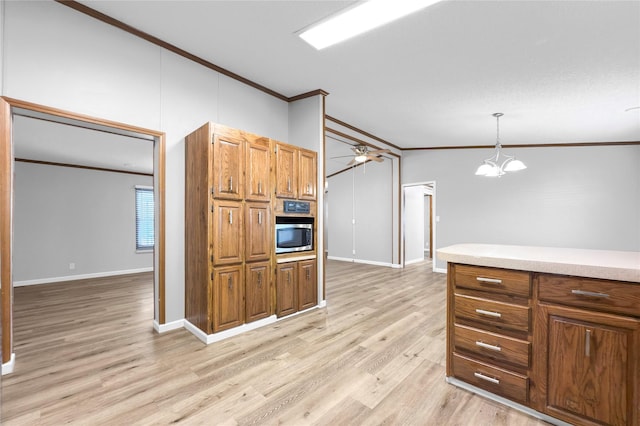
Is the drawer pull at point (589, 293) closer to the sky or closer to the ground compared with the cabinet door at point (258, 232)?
closer to the ground

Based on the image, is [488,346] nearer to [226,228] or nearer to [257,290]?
[257,290]

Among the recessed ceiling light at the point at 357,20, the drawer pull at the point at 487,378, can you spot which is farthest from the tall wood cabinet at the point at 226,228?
the drawer pull at the point at 487,378

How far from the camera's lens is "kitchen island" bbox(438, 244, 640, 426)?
1.50 meters

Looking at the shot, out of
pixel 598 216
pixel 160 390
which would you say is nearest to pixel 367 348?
pixel 160 390

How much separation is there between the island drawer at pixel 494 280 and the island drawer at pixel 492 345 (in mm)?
297

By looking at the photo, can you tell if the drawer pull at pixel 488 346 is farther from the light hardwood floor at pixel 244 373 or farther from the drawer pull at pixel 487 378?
the light hardwood floor at pixel 244 373

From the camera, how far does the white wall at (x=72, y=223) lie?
5.77 metres

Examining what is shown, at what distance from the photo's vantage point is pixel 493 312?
1920mm

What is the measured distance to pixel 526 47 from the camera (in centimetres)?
278

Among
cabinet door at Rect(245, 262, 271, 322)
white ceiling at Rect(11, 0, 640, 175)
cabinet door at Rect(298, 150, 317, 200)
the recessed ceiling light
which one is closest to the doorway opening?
white ceiling at Rect(11, 0, 640, 175)

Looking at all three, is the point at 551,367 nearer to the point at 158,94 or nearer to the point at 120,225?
the point at 158,94

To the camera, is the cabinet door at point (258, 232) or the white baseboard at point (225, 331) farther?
the cabinet door at point (258, 232)

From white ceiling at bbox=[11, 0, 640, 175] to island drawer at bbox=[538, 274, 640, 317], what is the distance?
6.82ft

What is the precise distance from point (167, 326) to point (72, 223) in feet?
16.3
